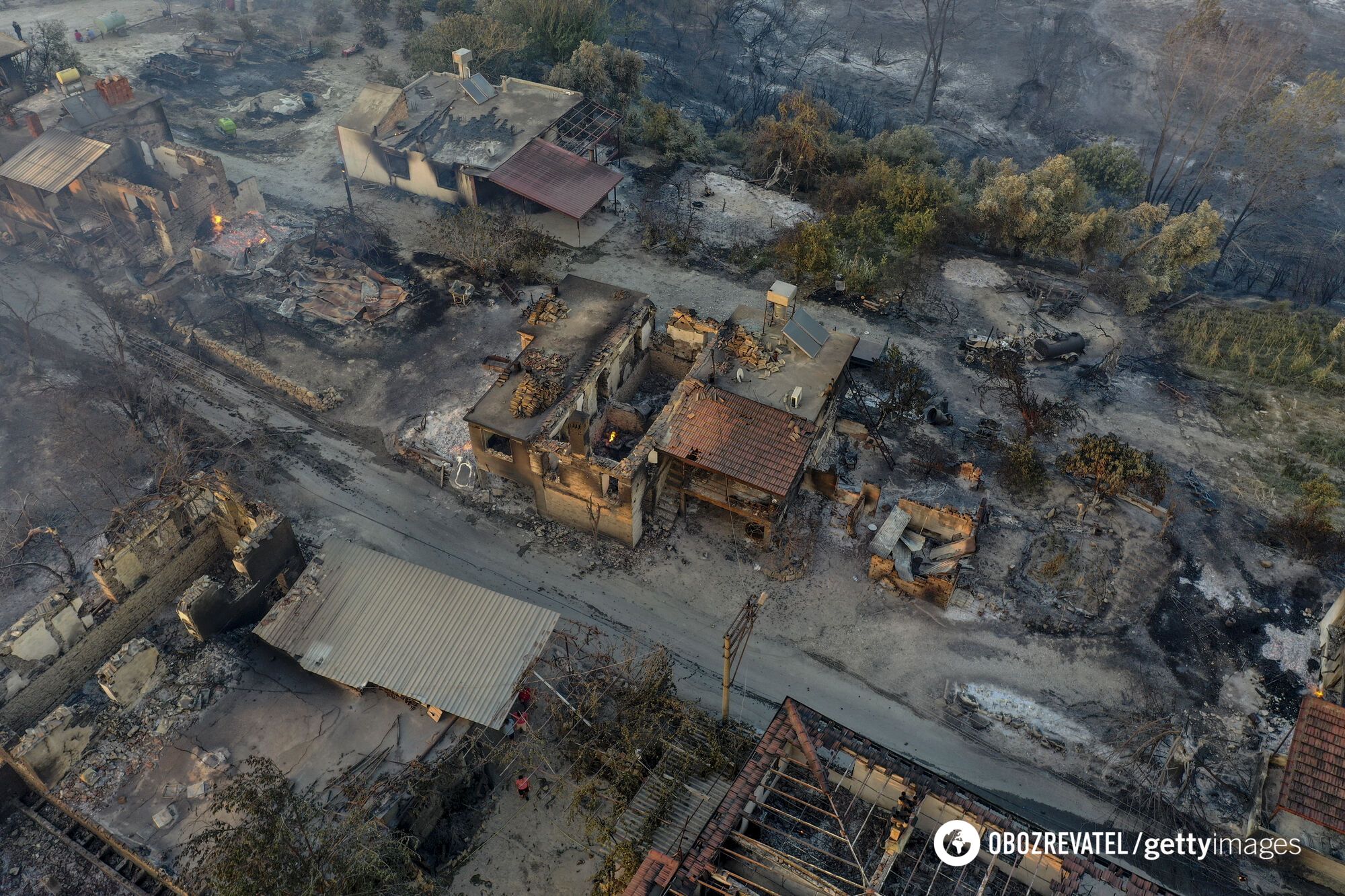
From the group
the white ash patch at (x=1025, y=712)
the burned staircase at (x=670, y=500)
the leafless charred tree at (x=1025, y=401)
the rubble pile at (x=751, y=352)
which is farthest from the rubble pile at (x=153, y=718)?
the leafless charred tree at (x=1025, y=401)

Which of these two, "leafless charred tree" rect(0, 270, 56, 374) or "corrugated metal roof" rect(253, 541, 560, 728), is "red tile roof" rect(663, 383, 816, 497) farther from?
"leafless charred tree" rect(0, 270, 56, 374)

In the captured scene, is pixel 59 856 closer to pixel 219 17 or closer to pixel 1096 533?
pixel 1096 533

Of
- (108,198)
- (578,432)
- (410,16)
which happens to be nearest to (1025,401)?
(578,432)

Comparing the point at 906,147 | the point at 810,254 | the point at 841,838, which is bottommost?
the point at 906,147

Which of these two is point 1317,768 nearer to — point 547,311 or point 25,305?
point 547,311

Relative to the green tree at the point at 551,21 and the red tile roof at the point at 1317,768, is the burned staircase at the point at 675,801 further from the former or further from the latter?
the green tree at the point at 551,21
